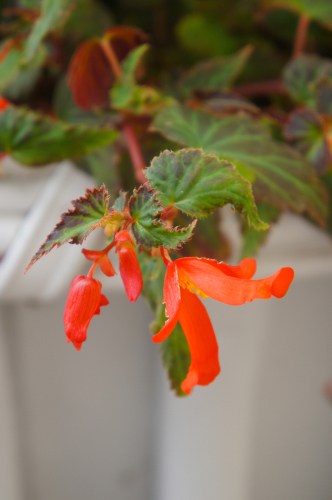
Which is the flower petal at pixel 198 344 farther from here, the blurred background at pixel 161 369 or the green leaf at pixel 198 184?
the blurred background at pixel 161 369

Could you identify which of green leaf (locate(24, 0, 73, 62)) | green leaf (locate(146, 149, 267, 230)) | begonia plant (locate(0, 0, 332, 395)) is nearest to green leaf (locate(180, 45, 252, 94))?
begonia plant (locate(0, 0, 332, 395))

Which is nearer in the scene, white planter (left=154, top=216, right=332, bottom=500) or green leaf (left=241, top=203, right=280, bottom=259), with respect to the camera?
green leaf (left=241, top=203, right=280, bottom=259)

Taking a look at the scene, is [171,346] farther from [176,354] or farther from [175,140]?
[175,140]

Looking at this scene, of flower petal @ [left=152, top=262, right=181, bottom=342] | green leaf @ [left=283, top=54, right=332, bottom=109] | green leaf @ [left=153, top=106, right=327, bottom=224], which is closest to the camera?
flower petal @ [left=152, top=262, right=181, bottom=342]

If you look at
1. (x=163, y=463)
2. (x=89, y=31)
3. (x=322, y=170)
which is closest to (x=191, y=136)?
(x=322, y=170)

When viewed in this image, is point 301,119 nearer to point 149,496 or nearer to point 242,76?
point 242,76

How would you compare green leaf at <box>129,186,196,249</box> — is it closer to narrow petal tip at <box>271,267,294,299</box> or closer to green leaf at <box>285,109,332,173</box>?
narrow petal tip at <box>271,267,294,299</box>

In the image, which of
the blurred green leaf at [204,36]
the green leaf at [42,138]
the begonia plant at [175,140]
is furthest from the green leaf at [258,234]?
the blurred green leaf at [204,36]
